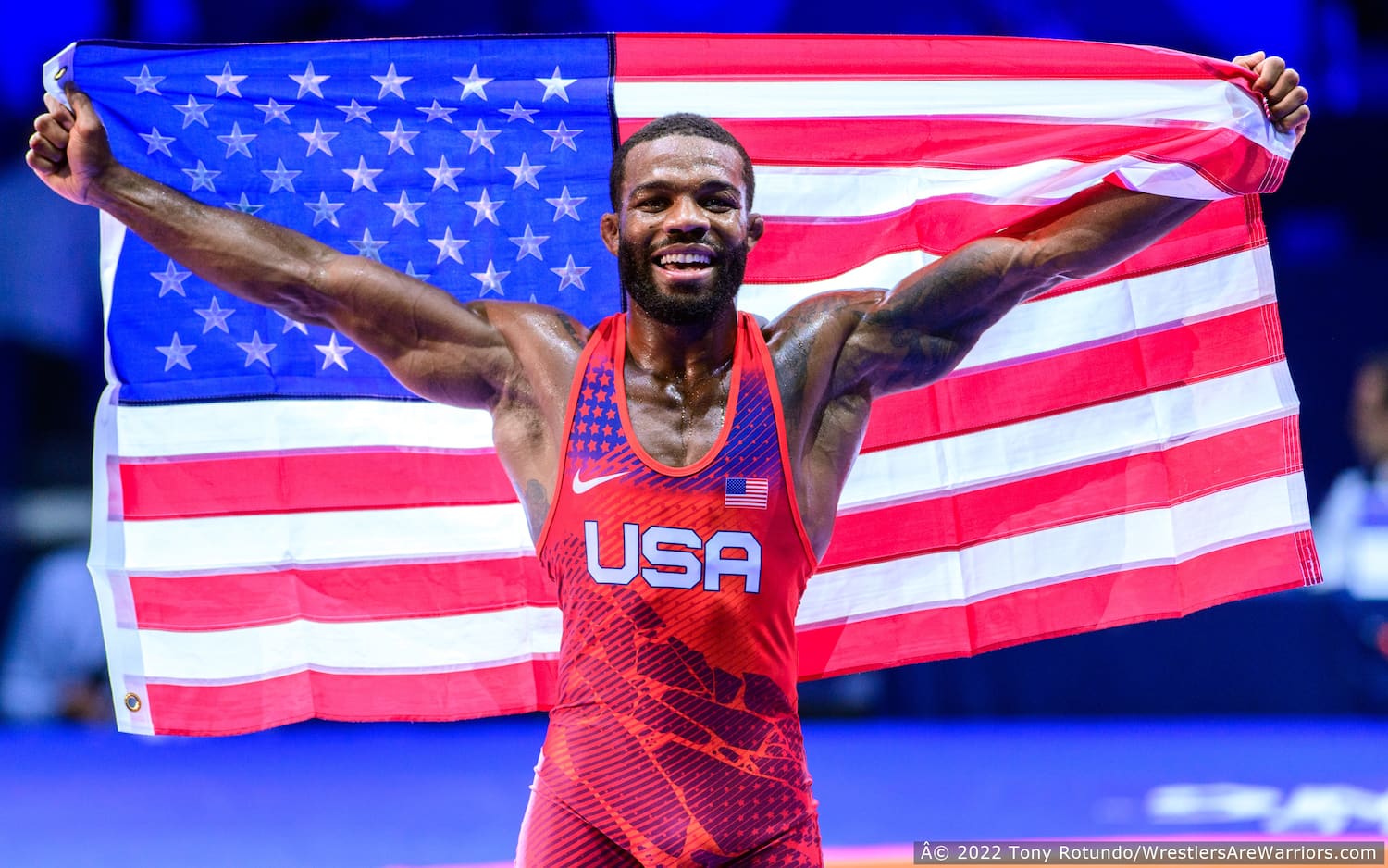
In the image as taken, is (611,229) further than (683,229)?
Yes

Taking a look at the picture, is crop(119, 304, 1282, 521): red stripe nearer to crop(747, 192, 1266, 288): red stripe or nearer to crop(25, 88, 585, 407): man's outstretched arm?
crop(747, 192, 1266, 288): red stripe

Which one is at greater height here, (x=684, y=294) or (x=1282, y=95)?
(x=1282, y=95)

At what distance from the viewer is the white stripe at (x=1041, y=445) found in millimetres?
3832

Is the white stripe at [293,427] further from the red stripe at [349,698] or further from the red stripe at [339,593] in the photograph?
the red stripe at [349,698]

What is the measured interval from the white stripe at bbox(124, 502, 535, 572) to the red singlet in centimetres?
109

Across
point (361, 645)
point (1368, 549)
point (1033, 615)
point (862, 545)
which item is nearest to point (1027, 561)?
point (1033, 615)

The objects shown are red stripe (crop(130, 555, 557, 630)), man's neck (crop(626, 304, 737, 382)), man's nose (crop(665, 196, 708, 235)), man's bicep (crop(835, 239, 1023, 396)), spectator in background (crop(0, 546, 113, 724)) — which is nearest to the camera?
man's nose (crop(665, 196, 708, 235))

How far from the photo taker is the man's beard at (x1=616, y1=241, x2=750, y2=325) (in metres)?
2.81

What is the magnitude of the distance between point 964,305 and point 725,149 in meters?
0.68

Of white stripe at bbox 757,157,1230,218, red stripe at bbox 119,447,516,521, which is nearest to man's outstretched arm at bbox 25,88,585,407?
red stripe at bbox 119,447,516,521

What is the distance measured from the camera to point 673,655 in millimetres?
2721

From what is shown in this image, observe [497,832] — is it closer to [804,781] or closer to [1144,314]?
[804,781]

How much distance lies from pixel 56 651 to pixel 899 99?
613cm

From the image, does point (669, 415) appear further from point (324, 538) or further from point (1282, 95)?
point (1282, 95)
